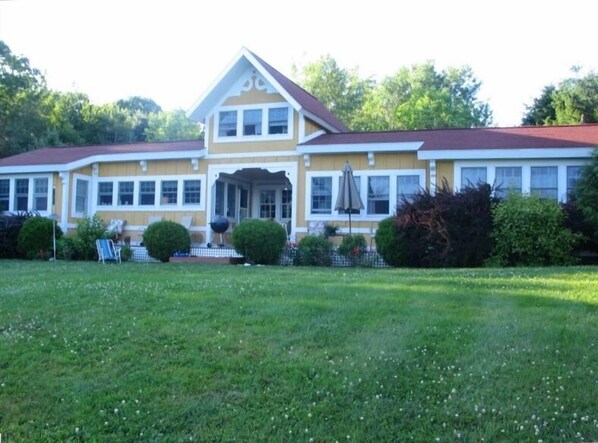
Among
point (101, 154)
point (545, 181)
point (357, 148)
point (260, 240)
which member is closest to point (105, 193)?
point (101, 154)

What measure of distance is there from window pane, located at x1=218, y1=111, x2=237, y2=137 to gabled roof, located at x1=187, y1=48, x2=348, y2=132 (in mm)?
629

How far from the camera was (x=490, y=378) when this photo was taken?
212 inches

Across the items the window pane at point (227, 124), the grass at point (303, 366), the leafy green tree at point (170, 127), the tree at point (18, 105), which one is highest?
the leafy green tree at point (170, 127)

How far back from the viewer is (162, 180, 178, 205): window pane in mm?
22688

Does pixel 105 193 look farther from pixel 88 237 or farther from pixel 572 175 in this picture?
pixel 572 175

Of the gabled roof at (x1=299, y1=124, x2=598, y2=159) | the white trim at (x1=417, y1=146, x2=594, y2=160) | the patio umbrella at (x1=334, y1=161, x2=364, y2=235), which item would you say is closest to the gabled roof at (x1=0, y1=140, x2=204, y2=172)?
the gabled roof at (x1=299, y1=124, x2=598, y2=159)

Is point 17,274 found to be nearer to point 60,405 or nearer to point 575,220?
point 60,405

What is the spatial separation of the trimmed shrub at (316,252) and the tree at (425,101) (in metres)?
28.5

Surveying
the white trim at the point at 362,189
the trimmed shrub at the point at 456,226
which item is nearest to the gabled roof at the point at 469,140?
the white trim at the point at 362,189

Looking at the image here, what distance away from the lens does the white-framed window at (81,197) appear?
23.3m

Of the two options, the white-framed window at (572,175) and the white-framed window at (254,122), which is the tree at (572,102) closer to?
the white-framed window at (572,175)

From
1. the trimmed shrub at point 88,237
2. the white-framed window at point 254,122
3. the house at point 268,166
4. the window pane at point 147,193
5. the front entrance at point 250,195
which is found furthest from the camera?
the window pane at point 147,193

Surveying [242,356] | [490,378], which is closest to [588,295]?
[490,378]

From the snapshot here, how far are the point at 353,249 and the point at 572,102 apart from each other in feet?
82.7
